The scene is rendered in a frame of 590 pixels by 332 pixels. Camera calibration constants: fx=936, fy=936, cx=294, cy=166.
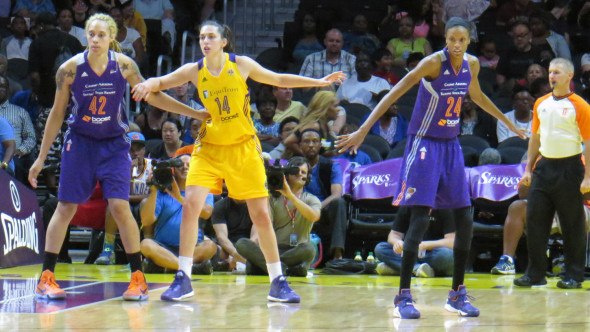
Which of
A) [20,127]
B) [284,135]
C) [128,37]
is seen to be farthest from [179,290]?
[128,37]

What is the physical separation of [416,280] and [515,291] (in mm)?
1173

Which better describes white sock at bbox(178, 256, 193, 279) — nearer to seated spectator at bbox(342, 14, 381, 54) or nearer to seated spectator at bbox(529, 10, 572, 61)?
seated spectator at bbox(342, 14, 381, 54)

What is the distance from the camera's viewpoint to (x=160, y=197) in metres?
8.91

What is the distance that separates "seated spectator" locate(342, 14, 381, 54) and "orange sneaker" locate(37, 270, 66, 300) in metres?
7.38

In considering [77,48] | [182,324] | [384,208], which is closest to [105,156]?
[182,324]

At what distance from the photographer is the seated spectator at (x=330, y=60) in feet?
40.1

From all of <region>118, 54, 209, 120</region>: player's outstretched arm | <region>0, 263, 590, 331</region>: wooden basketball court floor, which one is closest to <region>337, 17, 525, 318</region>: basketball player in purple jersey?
<region>0, 263, 590, 331</region>: wooden basketball court floor

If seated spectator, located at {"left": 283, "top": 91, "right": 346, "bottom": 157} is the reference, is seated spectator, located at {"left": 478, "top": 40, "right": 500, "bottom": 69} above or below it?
above

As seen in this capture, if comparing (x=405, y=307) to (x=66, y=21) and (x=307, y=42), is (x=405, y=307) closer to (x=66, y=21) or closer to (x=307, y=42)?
(x=307, y=42)

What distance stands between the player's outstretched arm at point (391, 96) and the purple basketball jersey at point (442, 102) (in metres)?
0.06

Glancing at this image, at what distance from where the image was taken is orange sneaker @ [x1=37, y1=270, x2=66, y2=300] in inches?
246

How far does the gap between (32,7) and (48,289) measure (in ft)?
29.4

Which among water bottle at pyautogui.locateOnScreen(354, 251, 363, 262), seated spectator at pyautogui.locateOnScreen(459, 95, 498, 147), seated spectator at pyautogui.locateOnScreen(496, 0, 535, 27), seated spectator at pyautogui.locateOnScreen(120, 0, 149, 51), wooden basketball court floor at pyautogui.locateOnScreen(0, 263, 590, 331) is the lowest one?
water bottle at pyautogui.locateOnScreen(354, 251, 363, 262)

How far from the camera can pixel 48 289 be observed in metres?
6.29
